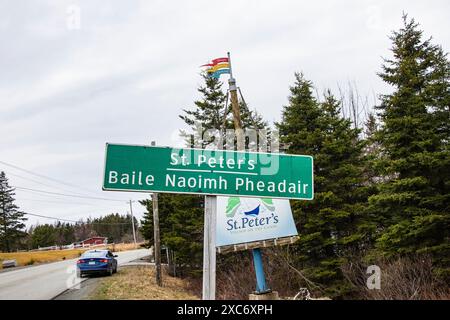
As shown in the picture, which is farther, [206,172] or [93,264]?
[93,264]

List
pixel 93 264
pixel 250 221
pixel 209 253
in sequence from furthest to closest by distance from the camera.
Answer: pixel 93 264 < pixel 250 221 < pixel 209 253

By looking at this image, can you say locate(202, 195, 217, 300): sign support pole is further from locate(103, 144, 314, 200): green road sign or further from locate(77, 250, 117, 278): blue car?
locate(77, 250, 117, 278): blue car

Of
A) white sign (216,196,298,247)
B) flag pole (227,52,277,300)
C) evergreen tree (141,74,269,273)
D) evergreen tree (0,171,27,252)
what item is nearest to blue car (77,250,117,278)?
evergreen tree (141,74,269,273)

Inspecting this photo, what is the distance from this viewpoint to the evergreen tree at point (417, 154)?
1225 centimetres

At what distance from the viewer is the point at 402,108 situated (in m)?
13.6

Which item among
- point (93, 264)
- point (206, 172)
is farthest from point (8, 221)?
point (206, 172)

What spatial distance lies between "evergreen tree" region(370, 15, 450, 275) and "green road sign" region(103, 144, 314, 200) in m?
10.6

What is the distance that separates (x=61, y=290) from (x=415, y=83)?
15.8 metres

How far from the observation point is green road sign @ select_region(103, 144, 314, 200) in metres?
2.90

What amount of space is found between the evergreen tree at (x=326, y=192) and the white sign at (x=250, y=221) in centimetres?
462

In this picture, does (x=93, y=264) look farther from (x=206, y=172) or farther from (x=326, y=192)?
(x=206, y=172)

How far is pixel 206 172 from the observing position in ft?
9.85

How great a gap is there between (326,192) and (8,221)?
64807 millimetres

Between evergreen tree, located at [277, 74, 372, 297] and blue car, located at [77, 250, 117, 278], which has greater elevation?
evergreen tree, located at [277, 74, 372, 297]
